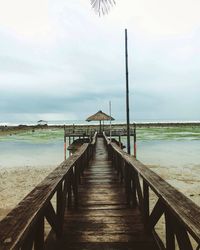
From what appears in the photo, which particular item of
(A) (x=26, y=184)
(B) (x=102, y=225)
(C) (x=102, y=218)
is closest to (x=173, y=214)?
(B) (x=102, y=225)

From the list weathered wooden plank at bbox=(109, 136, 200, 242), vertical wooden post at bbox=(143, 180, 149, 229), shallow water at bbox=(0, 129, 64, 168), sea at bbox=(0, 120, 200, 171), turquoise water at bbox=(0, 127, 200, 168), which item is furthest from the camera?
shallow water at bbox=(0, 129, 64, 168)

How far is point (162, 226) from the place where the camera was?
25.7ft

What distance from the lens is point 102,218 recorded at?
4434mm

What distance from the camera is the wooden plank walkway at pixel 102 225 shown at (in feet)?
11.1

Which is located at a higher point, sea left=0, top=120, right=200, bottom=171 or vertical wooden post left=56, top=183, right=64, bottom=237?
vertical wooden post left=56, top=183, right=64, bottom=237

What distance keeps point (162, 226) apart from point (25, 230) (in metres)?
6.79

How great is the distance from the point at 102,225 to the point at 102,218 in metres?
0.34

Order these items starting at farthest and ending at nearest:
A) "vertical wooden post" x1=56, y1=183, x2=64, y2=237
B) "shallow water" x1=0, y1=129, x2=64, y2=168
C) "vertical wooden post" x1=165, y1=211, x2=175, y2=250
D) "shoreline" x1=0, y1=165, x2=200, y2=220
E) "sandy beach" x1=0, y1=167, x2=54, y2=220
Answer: "shallow water" x1=0, y1=129, x2=64, y2=168
"shoreline" x1=0, y1=165, x2=200, y2=220
"sandy beach" x1=0, y1=167, x2=54, y2=220
"vertical wooden post" x1=56, y1=183, x2=64, y2=237
"vertical wooden post" x1=165, y1=211, x2=175, y2=250

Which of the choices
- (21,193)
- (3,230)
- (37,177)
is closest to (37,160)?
(37,177)

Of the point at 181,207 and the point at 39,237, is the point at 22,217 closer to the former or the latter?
the point at 39,237

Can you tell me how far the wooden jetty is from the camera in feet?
6.87

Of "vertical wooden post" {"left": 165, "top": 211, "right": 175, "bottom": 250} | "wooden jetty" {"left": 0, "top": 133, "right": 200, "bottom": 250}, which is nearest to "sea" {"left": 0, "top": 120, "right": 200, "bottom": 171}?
"wooden jetty" {"left": 0, "top": 133, "right": 200, "bottom": 250}

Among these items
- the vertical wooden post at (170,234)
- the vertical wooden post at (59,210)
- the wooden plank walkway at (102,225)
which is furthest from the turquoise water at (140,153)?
the vertical wooden post at (170,234)

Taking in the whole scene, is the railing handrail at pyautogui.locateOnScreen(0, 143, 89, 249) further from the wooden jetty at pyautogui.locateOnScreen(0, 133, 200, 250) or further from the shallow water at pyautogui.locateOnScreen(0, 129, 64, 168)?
the shallow water at pyautogui.locateOnScreen(0, 129, 64, 168)
